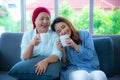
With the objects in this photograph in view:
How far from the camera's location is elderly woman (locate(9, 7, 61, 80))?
162 cm

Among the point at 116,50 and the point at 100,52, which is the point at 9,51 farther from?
the point at 116,50

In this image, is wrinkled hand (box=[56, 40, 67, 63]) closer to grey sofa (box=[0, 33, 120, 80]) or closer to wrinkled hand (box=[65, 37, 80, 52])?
wrinkled hand (box=[65, 37, 80, 52])

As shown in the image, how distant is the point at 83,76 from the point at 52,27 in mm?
610

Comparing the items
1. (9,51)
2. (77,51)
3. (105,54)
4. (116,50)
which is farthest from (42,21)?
(116,50)

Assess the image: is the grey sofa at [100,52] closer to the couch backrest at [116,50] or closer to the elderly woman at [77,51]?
the couch backrest at [116,50]

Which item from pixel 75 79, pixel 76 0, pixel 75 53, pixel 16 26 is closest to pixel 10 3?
pixel 16 26

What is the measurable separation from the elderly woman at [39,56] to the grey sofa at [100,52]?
1.01ft

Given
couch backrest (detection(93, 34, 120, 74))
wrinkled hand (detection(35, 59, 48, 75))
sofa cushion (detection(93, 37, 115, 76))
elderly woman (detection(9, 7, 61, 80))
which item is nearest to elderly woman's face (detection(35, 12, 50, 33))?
elderly woman (detection(9, 7, 61, 80))

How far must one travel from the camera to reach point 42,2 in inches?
125

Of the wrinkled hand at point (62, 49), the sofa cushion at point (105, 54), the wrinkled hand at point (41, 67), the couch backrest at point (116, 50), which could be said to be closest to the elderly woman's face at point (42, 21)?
the wrinkled hand at point (62, 49)

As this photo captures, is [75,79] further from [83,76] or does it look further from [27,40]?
[27,40]

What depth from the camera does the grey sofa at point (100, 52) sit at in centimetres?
204

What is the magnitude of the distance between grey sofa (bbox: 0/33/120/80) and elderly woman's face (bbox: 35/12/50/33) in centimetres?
42

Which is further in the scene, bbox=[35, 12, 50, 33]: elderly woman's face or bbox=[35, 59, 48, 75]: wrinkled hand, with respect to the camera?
bbox=[35, 12, 50, 33]: elderly woman's face
